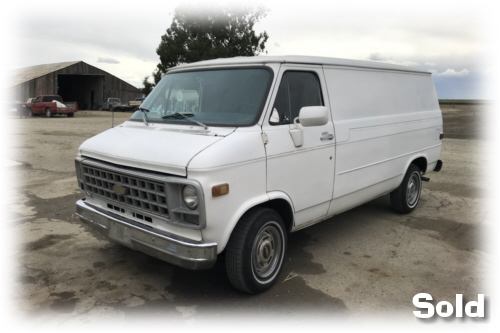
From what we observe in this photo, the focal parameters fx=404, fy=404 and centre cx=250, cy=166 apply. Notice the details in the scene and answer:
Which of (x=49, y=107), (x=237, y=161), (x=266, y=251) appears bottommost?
(x=266, y=251)

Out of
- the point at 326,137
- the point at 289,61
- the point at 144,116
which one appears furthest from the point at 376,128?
the point at 144,116

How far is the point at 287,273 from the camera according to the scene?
4.52 meters

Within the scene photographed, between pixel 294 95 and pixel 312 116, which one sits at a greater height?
pixel 294 95

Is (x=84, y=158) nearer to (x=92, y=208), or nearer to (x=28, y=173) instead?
(x=92, y=208)

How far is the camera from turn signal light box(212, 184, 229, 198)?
11.4 ft

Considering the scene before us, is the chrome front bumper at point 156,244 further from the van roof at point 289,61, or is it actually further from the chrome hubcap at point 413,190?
the chrome hubcap at point 413,190

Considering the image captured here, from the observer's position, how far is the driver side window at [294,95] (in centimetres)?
423

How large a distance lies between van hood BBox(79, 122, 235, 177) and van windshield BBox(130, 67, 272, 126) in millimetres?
207

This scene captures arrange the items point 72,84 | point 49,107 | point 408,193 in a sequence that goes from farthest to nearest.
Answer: point 72,84 < point 49,107 < point 408,193

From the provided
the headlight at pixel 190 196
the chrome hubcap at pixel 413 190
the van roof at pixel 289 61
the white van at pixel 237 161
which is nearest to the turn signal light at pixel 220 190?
the white van at pixel 237 161

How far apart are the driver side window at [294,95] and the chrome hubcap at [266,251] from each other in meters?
1.13

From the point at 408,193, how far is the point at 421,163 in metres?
0.68

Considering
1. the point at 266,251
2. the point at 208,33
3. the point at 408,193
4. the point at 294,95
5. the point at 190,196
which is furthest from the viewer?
the point at 208,33

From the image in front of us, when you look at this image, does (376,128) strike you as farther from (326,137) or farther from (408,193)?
(408,193)
